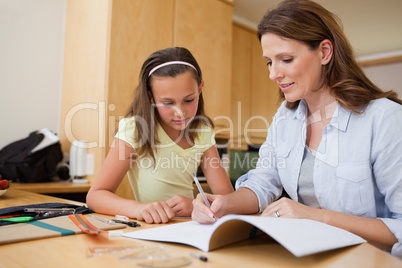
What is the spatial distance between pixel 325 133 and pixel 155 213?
58cm

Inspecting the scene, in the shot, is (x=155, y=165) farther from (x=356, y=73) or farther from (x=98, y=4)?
(x=98, y=4)

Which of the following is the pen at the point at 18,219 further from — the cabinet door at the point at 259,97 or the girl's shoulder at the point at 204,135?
the cabinet door at the point at 259,97

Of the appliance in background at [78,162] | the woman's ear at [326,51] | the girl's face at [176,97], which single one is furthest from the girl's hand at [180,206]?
the appliance in background at [78,162]

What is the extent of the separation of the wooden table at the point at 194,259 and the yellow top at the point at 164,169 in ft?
2.28

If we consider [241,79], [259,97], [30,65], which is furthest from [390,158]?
[259,97]

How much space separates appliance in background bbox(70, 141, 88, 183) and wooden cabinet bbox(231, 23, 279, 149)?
1568 millimetres

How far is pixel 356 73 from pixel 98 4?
6.08 feet

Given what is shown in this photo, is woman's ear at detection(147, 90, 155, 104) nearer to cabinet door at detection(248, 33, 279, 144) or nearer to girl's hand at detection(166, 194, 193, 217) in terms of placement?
girl's hand at detection(166, 194, 193, 217)

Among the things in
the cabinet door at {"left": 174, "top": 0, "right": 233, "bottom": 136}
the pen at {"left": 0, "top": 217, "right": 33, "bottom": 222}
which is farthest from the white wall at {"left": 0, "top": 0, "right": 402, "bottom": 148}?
the pen at {"left": 0, "top": 217, "right": 33, "bottom": 222}

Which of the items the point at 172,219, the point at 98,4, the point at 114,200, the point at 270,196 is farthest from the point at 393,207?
the point at 98,4

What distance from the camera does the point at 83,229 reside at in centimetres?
70

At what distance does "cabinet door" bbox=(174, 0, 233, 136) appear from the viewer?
268cm

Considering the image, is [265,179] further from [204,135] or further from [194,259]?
[194,259]

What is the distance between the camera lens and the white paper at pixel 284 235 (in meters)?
0.53
